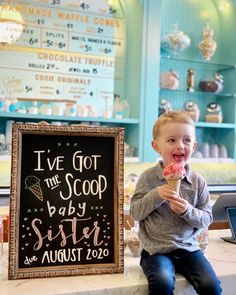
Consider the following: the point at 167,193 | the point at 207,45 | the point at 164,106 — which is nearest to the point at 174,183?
the point at 167,193

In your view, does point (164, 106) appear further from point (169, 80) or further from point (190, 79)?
point (190, 79)

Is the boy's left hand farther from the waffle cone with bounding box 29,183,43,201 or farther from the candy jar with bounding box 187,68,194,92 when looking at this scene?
the candy jar with bounding box 187,68,194,92

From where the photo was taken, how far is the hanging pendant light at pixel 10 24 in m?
3.33

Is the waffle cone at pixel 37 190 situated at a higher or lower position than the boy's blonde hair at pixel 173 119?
lower

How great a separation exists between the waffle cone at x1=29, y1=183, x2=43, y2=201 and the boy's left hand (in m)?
0.36

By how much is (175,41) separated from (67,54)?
1032 millimetres

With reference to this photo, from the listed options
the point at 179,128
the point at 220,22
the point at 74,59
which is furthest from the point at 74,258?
the point at 220,22

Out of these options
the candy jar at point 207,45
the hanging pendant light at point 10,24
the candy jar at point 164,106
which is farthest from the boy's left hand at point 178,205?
the candy jar at point 207,45

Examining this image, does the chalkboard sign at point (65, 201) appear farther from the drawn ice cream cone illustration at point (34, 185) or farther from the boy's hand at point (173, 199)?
the boy's hand at point (173, 199)

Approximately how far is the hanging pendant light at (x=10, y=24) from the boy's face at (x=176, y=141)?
234 centimetres

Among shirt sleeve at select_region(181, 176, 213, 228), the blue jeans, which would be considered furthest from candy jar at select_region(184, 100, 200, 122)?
the blue jeans

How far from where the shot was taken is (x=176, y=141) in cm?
132

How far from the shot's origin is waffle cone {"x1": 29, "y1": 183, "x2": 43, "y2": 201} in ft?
3.99

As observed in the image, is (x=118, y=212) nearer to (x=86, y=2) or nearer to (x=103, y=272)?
(x=103, y=272)
